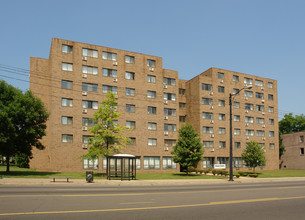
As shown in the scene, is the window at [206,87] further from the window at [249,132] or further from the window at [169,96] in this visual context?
the window at [249,132]

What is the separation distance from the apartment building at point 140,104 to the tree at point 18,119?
8.77 m

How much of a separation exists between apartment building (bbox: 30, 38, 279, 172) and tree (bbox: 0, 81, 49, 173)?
8765mm

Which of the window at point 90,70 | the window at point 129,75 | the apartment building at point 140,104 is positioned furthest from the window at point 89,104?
the window at point 129,75

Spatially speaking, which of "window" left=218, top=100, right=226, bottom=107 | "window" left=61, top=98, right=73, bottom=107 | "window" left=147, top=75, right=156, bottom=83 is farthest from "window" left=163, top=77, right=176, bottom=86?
"window" left=61, top=98, right=73, bottom=107

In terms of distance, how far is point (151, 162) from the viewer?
4956 cm

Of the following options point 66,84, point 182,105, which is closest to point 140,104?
point 182,105

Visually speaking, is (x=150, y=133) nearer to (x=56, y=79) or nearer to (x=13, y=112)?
(x=56, y=79)

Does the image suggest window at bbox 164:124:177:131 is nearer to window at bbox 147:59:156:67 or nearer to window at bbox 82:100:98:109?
window at bbox 147:59:156:67

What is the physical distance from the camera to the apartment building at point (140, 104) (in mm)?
43906

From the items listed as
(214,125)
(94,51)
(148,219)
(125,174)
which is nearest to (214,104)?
(214,125)

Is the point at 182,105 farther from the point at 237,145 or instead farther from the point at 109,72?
the point at 109,72

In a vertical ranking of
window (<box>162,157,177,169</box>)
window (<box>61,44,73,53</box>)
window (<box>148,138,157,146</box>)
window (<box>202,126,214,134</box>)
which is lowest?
window (<box>162,157,177,169</box>)

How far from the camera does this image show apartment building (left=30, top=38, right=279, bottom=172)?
43.9 metres

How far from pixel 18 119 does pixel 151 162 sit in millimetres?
24037
